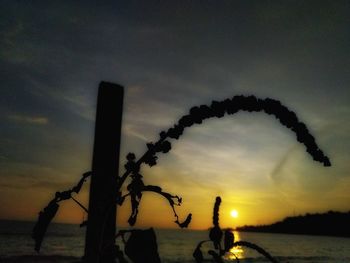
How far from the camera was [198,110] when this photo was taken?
1455 millimetres

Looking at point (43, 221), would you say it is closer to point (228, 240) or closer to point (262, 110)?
point (228, 240)

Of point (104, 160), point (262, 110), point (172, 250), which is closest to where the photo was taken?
point (262, 110)

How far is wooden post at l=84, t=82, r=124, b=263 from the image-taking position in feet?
6.16

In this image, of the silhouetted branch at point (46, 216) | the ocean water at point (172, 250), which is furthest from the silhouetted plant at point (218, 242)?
the ocean water at point (172, 250)

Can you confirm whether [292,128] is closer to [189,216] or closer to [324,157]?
[324,157]

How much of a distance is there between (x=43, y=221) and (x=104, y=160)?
445 mm

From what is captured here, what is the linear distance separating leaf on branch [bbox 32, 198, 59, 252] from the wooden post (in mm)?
189

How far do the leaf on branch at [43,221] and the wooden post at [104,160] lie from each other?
0.19 metres

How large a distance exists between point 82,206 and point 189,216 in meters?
0.57

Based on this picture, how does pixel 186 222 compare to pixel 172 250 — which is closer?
pixel 186 222

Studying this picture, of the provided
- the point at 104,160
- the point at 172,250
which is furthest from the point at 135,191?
the point at 172,250

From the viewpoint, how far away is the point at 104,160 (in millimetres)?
2039

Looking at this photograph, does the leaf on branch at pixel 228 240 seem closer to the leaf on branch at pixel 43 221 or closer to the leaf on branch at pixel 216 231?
the leaf on branch at pixel 216 231

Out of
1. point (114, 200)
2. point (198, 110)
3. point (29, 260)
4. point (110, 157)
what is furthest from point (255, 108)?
point (29, 260)
